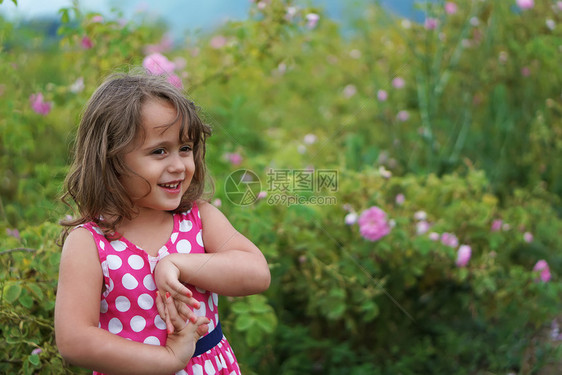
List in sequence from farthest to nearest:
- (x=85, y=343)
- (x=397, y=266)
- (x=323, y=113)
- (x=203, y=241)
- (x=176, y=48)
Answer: (x=176, y=48) < (x=323, y=113) < (x=397, y=266) < (x=203, y=241) < (x=85, y=343)

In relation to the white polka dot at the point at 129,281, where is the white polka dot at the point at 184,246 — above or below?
above

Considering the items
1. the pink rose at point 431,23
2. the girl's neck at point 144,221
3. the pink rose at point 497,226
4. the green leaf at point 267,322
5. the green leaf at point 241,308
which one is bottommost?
the green leaf at point 267,322

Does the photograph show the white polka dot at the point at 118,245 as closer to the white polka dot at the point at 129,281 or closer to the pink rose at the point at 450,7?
the white polka dot at the point at 129,281

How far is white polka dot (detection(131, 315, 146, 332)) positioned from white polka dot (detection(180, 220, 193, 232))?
0.59ft

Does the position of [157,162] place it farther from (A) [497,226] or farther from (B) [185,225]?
(A) [497,226]

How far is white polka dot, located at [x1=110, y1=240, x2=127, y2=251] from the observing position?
3.63 feet

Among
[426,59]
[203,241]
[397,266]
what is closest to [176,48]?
[426,59]

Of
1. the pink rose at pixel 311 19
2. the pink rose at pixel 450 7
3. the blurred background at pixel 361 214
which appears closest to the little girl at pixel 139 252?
the blurred background at pixel 361 214

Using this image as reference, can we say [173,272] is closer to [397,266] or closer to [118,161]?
[118,161]

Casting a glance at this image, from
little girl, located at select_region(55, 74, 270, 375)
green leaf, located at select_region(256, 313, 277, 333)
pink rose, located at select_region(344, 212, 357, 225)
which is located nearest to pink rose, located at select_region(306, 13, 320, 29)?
pink rose, located at select_region(344, 212, 357, 225)

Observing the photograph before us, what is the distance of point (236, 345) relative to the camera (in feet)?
5.77

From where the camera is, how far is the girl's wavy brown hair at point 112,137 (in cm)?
109

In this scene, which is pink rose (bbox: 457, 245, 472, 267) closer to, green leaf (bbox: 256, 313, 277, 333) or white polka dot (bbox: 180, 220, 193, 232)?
green leaf (bbox: 256, 313, 277, 333)

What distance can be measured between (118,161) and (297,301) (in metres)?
1.30
